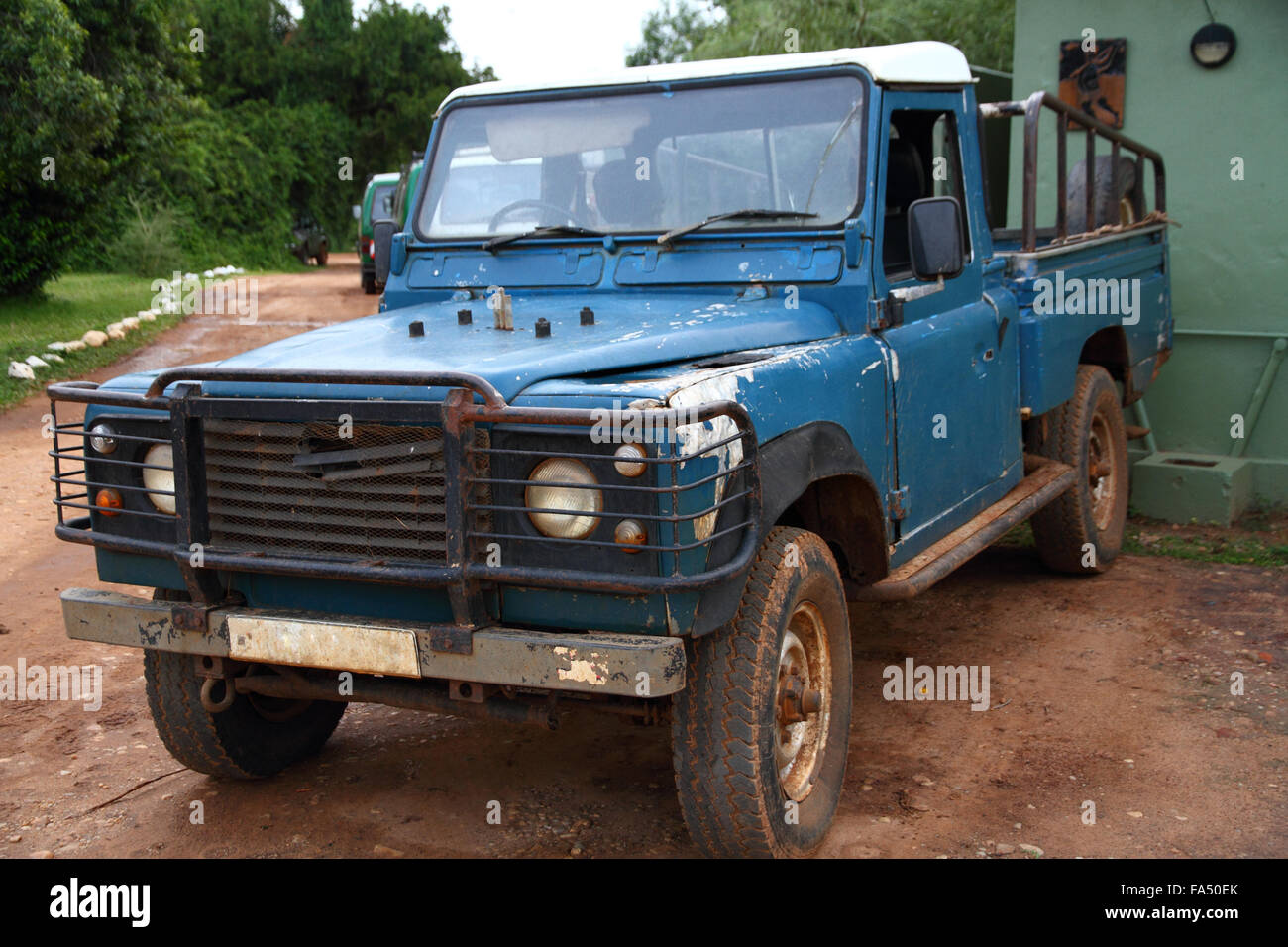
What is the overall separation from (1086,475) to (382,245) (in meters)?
3.35

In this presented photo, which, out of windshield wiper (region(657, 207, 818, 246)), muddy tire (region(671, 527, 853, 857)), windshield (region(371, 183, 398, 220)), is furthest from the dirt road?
windshield (region(371, 183, 398, 220))

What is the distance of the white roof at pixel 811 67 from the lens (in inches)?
166

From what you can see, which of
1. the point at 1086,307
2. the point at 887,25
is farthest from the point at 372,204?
the point at 1086,307

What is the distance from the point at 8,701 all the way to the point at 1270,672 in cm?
483

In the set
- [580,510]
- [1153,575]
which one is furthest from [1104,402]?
[580,510]

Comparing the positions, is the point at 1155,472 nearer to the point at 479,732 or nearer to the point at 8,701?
the point at 479,732

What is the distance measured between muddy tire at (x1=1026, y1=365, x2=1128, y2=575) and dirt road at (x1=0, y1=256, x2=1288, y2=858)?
0.37 meters

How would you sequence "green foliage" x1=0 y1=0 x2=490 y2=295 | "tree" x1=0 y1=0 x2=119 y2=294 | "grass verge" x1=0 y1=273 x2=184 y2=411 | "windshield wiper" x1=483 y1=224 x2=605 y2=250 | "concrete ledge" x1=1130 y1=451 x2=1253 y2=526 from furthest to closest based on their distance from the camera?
"green foliage" x1=0 y1=0 x2=490 y2=295
"tree" x1=0 y1=0 x2=119 y2=294
"grass verge" x1=0 y1=273 x2=184 y2=411
"concrete ledge" x1=1130 y1=451 x2=1253 y2=526
"windshield wiper" x1=483 y1=224 x2=605 y2=250

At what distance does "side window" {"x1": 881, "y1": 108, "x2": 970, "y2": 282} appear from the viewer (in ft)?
14.4

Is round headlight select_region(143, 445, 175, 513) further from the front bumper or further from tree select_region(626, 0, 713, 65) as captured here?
tree select_region(626, 0, 713, 65)

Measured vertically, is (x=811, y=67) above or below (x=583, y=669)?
above

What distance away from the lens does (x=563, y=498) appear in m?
3.01

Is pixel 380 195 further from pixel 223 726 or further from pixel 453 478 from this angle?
pixel 453 478
